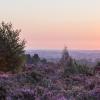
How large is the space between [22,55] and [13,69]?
2375 millimetres

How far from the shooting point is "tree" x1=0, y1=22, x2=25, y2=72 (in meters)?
52.5

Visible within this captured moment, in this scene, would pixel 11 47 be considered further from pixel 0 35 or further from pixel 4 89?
pixel 4 89

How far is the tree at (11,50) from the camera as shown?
52.5 metres

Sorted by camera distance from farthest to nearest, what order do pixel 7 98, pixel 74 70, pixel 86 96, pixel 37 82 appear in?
1. pixel 74 70
2. pixel 37 82
3. pixel 86 96
4. pixel 7 98

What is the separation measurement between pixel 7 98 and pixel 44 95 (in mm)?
2002

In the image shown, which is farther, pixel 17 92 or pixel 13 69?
pixel 13 69

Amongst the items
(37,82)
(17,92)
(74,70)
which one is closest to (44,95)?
(17,92)

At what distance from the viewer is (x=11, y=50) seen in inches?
2068

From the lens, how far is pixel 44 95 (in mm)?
21016

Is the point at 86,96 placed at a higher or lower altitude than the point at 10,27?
lower

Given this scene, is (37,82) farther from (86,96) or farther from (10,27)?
(10,27)

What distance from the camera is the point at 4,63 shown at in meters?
52.1

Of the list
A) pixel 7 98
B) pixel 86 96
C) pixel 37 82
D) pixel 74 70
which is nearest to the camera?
pixel 7 98

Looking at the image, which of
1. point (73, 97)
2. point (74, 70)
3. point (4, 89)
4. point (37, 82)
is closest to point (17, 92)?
point (4, 89)
